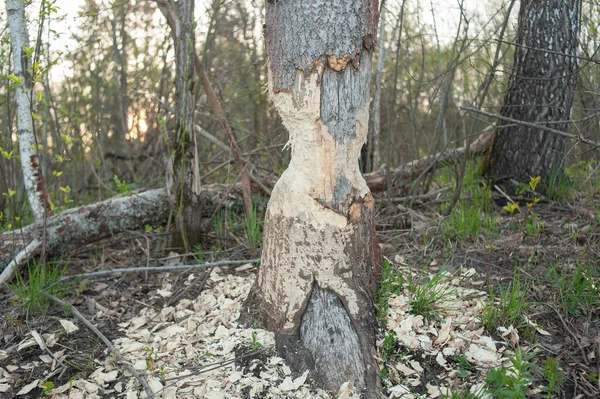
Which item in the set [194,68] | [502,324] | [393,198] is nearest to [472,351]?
[502,324]

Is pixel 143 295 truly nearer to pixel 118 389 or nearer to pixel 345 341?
pixel 118 389

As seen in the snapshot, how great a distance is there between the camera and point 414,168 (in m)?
4.45

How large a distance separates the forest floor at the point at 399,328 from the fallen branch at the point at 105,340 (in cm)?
4

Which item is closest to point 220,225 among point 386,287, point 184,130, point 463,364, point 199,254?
point 199,254

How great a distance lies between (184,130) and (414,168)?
2.14m

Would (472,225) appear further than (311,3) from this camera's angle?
Yes

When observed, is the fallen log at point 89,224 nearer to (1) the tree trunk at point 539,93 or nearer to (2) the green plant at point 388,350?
(2) the green plant at point 388,350

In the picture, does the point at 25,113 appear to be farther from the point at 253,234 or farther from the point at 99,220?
the point at 253,234

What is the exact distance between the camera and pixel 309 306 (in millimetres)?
2424

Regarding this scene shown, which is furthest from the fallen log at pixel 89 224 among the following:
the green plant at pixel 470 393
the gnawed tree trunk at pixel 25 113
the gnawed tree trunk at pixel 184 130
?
the green plant at pixel 470 393

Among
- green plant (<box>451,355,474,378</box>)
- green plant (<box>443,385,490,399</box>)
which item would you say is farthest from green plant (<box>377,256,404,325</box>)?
→ green plant (<box>443,385,490,399</box>)

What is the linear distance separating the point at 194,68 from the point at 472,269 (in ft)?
7.52

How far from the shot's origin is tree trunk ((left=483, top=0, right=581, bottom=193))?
3.86 meters

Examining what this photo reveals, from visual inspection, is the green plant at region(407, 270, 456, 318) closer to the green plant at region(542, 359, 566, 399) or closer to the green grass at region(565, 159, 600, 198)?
the green plant at region(542, 359, 566, 399)
